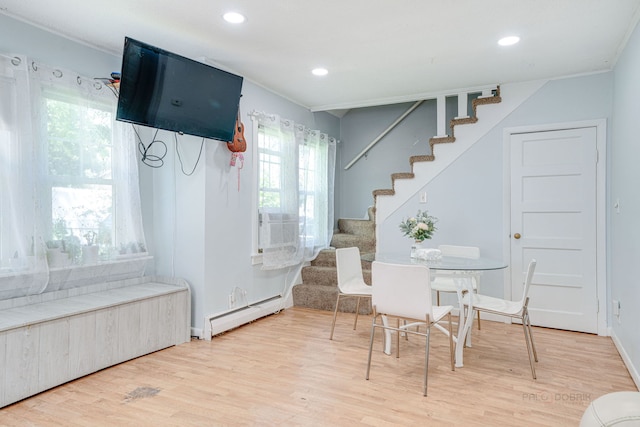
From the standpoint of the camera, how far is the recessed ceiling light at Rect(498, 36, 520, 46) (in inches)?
117

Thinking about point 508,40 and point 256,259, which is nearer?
point 508,40

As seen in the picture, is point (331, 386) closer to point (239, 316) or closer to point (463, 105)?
point (239, 316)

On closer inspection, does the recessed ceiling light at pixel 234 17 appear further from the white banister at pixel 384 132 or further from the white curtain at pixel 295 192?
the white banister at pixel 384 132

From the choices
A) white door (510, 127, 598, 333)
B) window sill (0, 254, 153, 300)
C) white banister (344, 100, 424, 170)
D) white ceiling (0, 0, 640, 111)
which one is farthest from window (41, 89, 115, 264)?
white door (510, 127, 598, 333)

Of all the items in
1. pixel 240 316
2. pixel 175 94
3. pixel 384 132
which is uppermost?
pixel 384 132

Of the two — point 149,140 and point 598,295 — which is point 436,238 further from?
point 149,140

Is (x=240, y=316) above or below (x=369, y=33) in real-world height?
below

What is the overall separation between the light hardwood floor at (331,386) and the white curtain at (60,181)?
2.71 feet

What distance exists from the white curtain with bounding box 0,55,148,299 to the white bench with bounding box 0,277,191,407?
0.58 ft

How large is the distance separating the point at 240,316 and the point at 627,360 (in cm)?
317

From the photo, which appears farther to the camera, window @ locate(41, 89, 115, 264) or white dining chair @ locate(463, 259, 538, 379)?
window @ locate(41, 89, 115, 264)

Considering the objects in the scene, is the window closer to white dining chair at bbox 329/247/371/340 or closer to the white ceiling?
the white ceiling

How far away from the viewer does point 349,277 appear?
373 cm

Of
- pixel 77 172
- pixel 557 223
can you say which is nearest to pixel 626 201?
pixel 557 223
